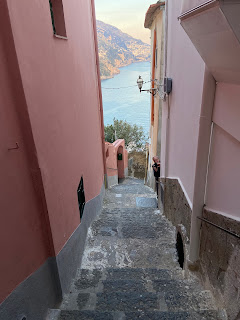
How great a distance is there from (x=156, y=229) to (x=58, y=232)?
3.52 metres

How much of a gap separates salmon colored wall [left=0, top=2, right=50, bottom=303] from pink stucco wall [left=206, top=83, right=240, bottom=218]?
7.07ft

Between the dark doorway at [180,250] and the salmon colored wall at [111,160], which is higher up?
the dark doorway at [180,250]

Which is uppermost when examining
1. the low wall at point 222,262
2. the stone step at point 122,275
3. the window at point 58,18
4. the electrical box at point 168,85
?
the window at point 58,18

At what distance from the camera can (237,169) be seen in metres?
2.51

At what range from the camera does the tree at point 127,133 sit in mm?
25953

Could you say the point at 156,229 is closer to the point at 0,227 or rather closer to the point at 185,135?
the point at 185,135

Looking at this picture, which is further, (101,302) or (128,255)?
(128,255)

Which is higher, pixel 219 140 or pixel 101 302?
pixel 219 140

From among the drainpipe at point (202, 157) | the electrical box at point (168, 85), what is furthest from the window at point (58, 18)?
the drainpipe at point (202, 157)

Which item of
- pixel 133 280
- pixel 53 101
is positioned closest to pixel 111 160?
pixel 133 280

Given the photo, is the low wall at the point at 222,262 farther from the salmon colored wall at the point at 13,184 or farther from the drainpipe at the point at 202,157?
the salmon colored wall at the point at 13,184

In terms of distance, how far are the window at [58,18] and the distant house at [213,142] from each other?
2.31m

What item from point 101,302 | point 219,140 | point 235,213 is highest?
point 219,140

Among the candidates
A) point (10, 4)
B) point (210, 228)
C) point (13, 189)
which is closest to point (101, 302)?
point (210, 228)
